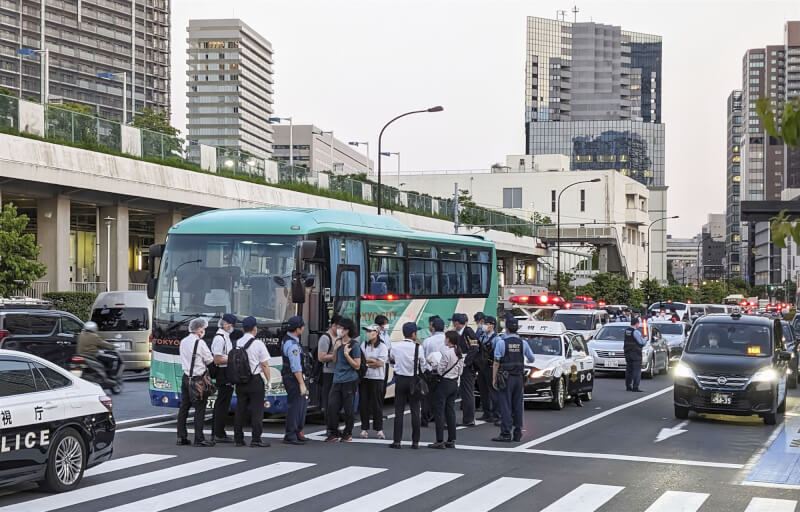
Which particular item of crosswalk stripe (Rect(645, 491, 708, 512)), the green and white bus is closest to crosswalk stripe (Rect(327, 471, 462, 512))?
crosswalk stripe (Rect(645, 491, 708, 512))

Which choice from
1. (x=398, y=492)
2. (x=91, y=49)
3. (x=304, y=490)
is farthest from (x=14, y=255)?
(x=91, y=49)

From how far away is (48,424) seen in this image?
11.2 metres

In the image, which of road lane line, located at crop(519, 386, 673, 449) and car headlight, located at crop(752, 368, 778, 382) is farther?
car headlight, located at crop(752, 368, 778, 382)

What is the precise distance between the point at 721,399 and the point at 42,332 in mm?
15022

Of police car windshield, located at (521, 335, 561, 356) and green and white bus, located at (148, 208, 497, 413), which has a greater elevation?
green and white bus, located at (148, 208, 497, 413)

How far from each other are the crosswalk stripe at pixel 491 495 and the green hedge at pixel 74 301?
28764 mm

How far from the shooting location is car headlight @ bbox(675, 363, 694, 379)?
1922 cm

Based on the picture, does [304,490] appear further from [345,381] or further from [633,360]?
[633,360]

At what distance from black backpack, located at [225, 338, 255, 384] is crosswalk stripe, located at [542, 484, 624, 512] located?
4.94m

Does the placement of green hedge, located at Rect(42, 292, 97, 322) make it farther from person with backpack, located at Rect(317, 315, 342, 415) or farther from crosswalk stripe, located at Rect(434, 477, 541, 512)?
crosswalk stripe, located at Rect(434, 477, 541, 512)

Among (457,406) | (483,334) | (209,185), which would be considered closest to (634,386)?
(457,406)

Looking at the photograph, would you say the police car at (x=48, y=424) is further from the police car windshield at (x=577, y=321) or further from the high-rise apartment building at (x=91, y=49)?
the high-rise apartment building at (x=91, y=49)

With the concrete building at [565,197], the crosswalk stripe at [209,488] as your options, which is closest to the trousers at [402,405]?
the crosswalk stripe at [209,488]

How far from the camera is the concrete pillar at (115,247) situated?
4512 cm
